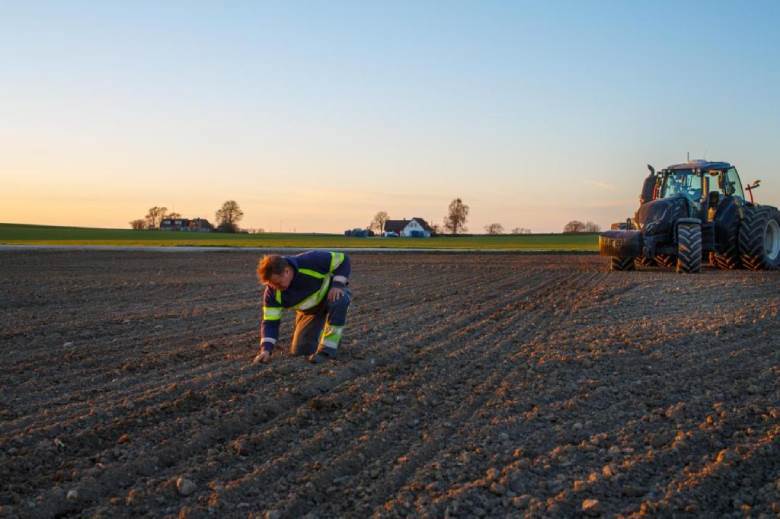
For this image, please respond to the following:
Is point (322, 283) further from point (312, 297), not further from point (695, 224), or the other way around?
point (695, 224)

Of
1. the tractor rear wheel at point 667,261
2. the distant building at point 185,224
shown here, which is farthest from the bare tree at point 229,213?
the tractor rear wheel at point 667,261

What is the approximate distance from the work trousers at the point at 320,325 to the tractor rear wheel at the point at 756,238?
13494mm

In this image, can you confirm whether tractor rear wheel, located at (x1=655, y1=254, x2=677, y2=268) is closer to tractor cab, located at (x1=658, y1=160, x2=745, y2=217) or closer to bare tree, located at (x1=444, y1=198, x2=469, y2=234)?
tractor cab, located at (x1=658, y1=160, x2=745, y2=217)

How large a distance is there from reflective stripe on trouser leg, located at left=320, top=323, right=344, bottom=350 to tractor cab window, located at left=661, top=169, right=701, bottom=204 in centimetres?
1301

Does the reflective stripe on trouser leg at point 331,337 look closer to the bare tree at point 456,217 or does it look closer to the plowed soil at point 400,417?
the plowed soil at point 400,417

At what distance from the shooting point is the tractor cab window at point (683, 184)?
17656mm

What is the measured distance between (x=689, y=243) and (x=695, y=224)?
43 cm

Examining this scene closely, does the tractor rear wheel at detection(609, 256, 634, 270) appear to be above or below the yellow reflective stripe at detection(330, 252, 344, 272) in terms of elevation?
below

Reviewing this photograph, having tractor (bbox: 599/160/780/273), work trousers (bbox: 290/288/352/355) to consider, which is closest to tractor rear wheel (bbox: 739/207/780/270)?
tractor (bbox: 599/160/780/273)

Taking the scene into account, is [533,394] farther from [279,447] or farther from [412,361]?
[279,447]

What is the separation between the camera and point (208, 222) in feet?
363

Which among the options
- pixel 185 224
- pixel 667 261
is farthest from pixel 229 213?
pixel 667 261

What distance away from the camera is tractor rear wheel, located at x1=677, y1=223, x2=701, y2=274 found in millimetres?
15896

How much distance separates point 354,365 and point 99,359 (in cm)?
248
